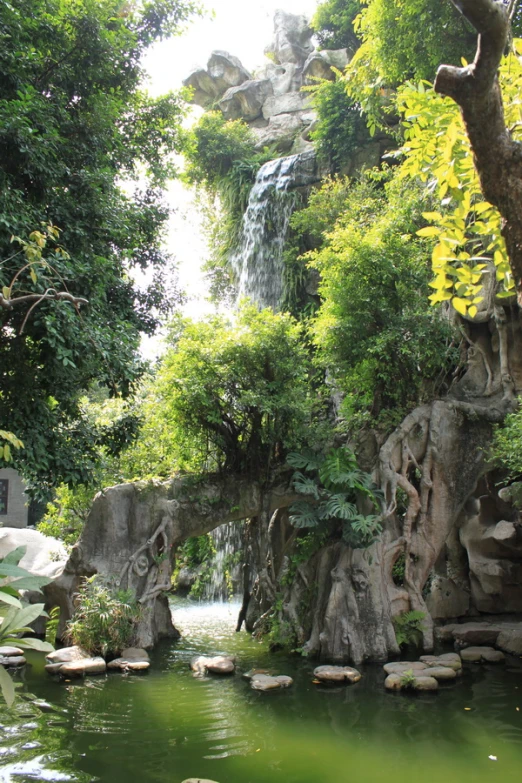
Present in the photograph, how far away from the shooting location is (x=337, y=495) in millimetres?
9156

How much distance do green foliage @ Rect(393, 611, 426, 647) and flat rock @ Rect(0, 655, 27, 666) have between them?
526 centimetres

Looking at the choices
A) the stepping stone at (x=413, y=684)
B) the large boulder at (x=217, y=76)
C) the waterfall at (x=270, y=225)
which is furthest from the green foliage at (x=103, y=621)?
the large boulder at (x=217, y=76)

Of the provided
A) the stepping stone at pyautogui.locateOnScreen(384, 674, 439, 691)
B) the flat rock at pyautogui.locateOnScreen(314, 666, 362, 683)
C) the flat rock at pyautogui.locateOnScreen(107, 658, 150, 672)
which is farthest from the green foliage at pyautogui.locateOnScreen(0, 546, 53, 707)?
the flat rock at pyautogui.locateOnScreen(107, 658, 150, 672)

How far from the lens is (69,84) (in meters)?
8.63

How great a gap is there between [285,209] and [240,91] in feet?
29.4

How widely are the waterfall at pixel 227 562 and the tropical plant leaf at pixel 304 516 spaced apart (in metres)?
5.09

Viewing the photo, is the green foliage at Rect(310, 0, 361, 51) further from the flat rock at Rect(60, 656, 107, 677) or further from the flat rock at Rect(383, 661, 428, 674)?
the flat rock at Rect(60, 656, 107, 677)

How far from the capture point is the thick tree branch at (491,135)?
2188 mm

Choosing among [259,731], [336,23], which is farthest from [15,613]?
[336,23]

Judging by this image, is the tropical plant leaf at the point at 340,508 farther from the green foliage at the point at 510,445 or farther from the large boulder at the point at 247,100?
the large boulder at the point at 247,100

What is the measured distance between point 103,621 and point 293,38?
24.6 meters

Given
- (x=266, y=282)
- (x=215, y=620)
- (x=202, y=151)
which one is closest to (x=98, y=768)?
(x=215, y=620)

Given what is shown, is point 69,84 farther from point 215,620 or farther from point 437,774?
point 215,620

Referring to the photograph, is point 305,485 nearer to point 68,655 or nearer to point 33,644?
point 68,655
